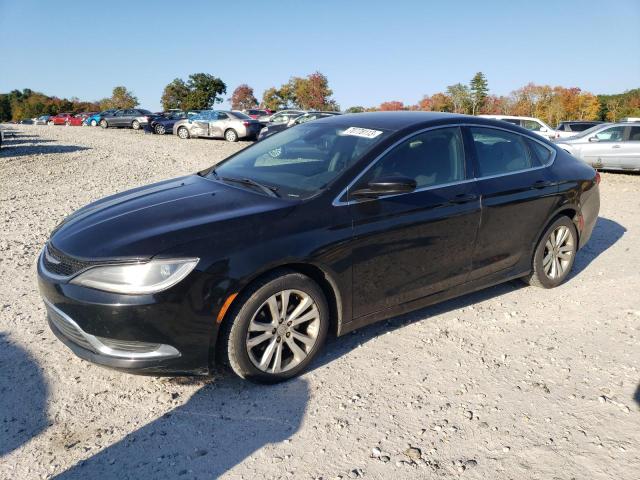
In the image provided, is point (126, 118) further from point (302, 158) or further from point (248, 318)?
point (248, 318)

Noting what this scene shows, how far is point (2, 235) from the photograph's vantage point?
6.39 meters

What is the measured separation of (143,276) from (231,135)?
21.0 meters

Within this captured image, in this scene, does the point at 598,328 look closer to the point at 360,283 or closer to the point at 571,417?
the point at 571,417

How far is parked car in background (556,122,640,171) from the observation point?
13.6m

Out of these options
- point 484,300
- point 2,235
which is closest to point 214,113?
point 2,235

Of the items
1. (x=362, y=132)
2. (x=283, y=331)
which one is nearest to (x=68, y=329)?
(x=283, y=331)

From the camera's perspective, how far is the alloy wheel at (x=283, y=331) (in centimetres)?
309

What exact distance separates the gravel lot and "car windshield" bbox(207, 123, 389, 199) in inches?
48.9

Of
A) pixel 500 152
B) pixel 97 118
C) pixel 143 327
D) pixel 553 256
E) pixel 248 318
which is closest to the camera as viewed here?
pixel 143 327

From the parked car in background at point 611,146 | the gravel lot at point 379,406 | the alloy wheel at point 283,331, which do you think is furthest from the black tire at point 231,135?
the alloy wheel at point 283,331

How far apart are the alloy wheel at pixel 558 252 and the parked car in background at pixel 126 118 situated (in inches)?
1210

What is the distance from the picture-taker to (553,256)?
4895mm

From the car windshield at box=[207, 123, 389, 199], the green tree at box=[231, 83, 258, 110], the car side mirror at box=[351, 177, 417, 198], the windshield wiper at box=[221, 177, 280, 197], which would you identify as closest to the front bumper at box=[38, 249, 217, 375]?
the windshield wiper at box=[221, 177, 280, 197]

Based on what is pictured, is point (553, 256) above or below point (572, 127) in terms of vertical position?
below
